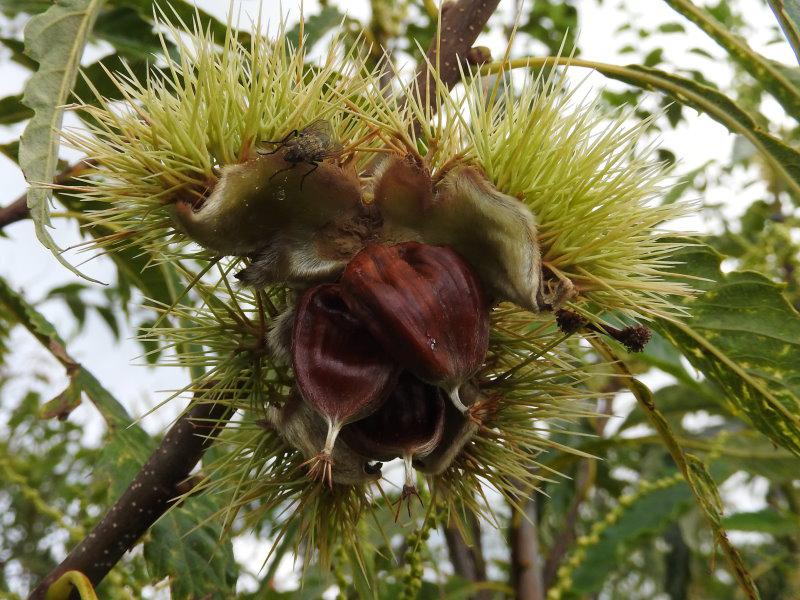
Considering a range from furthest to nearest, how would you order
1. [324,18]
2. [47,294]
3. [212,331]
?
[47,294] < [324,18] < [212,331]

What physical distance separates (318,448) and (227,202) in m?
0.34

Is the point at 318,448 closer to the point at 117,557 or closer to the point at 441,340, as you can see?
the point at 441,340

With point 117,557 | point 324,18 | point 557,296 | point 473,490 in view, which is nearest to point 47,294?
point 324,18

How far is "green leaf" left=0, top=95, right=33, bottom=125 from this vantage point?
197 centimetres

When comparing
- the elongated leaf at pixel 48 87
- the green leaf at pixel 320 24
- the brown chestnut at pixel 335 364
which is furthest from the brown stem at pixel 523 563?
the elongated leaf at pixel 48 87

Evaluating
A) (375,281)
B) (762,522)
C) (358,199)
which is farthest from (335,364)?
(762,522)

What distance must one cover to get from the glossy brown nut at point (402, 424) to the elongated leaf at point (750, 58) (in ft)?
3.13

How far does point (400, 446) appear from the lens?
113 centimetres

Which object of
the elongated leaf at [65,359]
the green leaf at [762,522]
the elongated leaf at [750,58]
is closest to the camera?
the elongated leaf at [750,58]

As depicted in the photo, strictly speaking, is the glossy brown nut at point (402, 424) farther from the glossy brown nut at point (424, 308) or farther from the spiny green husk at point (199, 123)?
the spiny green husk at point (199, 123)

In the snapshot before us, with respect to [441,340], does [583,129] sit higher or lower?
higher

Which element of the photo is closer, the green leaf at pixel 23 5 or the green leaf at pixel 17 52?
the green leaf at pixel 23 5

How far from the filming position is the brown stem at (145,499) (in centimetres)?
124

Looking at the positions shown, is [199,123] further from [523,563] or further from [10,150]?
[523,563]
